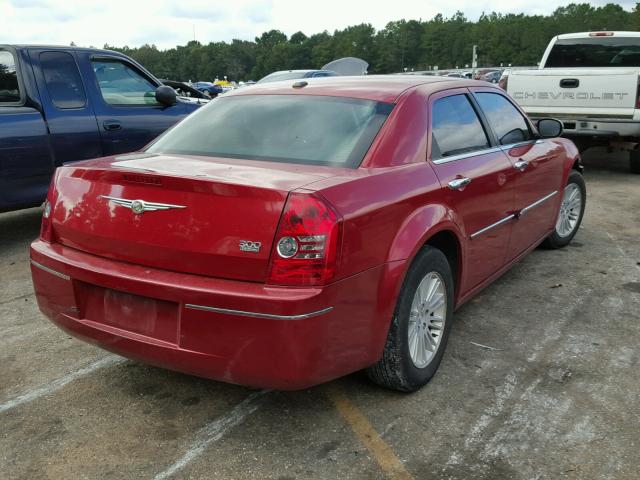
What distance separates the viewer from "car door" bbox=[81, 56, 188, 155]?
638cm

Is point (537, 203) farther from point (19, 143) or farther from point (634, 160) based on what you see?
point (634, 160)

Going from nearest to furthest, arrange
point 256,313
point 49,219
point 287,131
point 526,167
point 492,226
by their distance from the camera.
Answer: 1. point 256,313
2. point 49,219
3. point 287,131
4. point 492,226
5. point 526,167

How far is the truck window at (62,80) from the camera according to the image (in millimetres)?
5996

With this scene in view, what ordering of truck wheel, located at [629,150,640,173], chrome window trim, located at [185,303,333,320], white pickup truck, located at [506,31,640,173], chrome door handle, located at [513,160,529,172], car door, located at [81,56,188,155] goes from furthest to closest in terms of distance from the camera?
truck wheel, located at [629,150,640,173] < white pickup truck, located at [506,31,640,173] < car door, located at [81,56,188,155] < chrome door handle, located at [513,160,529,172] < chrome window trim, located at [185,303,333,320]

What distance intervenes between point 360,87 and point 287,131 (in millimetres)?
551

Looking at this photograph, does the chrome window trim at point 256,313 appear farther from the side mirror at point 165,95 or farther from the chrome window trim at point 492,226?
the side mirror at point 165,95

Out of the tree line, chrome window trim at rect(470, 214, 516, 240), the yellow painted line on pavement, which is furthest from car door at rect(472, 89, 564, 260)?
the tree line

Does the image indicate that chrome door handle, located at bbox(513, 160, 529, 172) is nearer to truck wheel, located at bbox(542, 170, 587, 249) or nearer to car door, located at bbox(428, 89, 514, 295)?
car door, located at bbox(428, 89, 514, 295)

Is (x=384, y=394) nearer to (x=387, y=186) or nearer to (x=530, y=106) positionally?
(x=387, y=186)

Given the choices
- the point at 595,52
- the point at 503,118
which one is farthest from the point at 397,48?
the point at 503,118

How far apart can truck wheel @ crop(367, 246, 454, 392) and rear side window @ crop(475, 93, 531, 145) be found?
55.0 inches

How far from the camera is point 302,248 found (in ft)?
8.04

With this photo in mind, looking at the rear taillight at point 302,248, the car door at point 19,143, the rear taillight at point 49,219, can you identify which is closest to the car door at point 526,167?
the rear taillight at point 302,248

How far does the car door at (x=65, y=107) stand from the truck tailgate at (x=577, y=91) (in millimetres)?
6045
